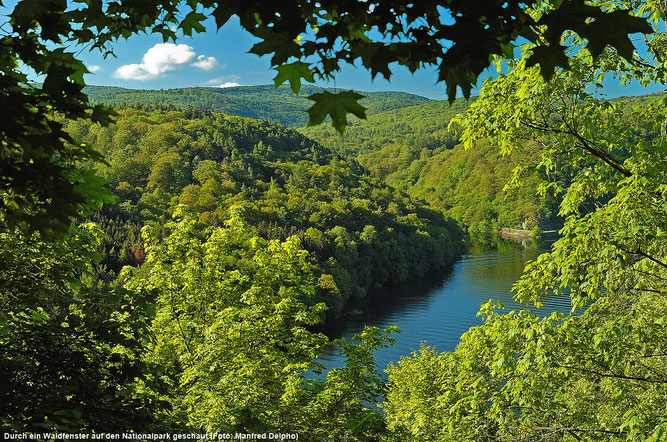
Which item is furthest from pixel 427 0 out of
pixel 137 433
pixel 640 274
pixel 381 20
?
pixel 640 274

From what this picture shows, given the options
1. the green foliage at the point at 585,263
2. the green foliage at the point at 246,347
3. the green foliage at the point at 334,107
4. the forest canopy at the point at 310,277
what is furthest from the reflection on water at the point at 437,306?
the green foliage at the point at 334,107

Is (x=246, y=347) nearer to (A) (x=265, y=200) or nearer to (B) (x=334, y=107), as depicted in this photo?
(B) (x=334, y=107)

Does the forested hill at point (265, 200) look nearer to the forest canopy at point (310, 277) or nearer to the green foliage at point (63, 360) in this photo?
the forest canopy at point (310, 277)

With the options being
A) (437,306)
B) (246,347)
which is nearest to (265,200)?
(437,306)

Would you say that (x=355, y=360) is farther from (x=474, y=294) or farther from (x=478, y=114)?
(x=474, y=294)

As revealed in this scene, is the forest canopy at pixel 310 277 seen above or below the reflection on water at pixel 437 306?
above

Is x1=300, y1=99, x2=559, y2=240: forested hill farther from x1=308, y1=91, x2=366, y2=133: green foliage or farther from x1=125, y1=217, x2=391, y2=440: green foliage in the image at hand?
x1=308, y1=91, x2=366, y2=133: green foliage

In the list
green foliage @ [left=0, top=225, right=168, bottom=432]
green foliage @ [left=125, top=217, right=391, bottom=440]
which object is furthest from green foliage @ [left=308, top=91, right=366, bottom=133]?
green foliage @ [left=125, top=217, right=391, bottom=440]
